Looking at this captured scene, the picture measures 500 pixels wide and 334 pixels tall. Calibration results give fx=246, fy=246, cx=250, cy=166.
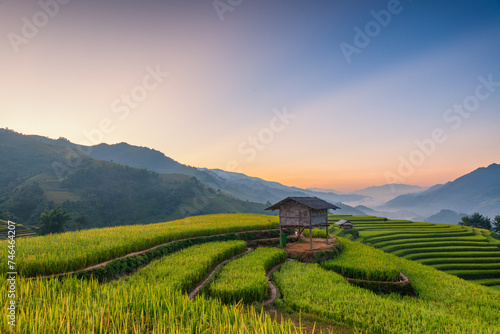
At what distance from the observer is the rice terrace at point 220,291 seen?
4.78 metres

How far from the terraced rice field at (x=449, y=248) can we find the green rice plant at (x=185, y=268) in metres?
24.8

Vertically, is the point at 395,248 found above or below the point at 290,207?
below

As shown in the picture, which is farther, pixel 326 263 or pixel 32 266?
pixel 326 263

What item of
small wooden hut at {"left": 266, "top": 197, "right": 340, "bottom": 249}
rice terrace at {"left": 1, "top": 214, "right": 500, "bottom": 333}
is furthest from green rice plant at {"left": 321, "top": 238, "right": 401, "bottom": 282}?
small wooden hut at {"left": 266, "top": 197, "right": 340, "bottom": 249}

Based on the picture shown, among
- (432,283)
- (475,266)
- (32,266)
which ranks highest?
(32,266)

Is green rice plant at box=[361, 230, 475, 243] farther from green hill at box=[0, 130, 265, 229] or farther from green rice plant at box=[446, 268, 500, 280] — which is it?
green hill at box=[0, 130, 265, 229]

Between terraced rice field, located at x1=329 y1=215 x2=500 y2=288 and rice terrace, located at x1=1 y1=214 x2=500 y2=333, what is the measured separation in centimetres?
204

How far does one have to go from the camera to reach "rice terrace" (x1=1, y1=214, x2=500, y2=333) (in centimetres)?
478

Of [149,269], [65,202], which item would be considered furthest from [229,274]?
[65,202]

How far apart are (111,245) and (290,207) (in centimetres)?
1452

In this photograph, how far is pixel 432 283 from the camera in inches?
623

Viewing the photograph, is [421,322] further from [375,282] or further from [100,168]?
[100,168]

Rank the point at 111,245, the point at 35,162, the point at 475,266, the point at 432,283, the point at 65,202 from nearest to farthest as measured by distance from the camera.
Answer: the point at 111,245, the point at 432,283, the point at 475,266, the point at 65,202, the point at 35,162

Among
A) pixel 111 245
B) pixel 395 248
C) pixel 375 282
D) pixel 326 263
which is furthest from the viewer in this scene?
pixel 395 248
